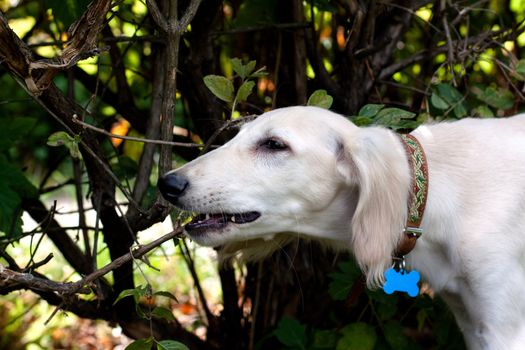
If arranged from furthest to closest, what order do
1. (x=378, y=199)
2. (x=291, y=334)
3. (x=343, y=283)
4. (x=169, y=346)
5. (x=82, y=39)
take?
(x=291, y=334)
(x=343, y=283)
(x=378, y=199)
(x=169, y=346)
(x=82, y=39)

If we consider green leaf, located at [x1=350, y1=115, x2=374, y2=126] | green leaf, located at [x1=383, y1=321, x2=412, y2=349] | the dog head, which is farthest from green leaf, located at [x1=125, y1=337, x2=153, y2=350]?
green leaf, located at [x1=383, y1=321, x2=412, y2=349]

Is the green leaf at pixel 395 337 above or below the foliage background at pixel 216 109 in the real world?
below

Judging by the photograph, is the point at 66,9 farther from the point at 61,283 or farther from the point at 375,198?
the point at 375,198

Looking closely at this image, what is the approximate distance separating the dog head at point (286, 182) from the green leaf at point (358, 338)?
0.75 m

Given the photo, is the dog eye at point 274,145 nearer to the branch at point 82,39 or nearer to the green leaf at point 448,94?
the branch at point 82,39

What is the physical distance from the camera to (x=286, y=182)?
92.5 inches

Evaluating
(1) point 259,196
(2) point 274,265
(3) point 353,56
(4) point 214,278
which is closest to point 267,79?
(3) point 353,56

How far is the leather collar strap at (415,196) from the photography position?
2.35 meters

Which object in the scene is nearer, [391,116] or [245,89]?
[245,89]

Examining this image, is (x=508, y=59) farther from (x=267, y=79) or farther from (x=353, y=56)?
(x=267, y=79)

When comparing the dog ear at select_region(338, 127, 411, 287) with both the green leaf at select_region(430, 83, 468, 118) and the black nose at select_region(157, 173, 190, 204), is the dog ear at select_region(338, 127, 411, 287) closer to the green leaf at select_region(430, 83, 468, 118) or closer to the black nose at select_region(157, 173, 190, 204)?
the black nose at select_region(157, 173, 190, 204)

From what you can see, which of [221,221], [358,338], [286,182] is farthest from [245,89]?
[358,338]

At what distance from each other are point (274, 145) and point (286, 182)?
0.40 feet

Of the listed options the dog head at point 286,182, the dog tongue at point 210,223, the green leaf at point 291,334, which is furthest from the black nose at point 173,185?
the green leaf at point 291,334
